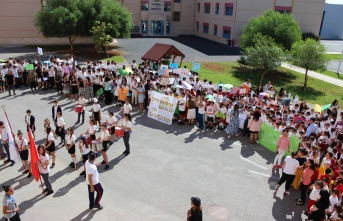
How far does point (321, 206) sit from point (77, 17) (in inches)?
1157

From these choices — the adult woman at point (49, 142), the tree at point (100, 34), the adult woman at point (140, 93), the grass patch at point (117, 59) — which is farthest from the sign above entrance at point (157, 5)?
the adult woman at point (49, 142)

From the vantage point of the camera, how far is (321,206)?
24.9 feet

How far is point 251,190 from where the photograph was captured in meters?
9.70

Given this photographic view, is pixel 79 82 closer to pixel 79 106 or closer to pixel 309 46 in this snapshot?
pixel 79 106

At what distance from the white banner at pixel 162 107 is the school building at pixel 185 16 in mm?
28334

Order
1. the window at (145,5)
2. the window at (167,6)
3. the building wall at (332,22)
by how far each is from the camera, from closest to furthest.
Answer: the window at (145,5), the window at (167,6), the building wall at (332,22)

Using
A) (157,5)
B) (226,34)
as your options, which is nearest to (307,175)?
(226,34)

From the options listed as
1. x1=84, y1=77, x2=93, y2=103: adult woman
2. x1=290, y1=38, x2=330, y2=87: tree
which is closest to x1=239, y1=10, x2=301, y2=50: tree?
x1=290, y1=38, x2=330, y2=87: tree

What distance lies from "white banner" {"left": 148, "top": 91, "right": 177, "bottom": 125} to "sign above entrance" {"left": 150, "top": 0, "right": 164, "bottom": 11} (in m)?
38.7

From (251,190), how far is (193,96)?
667cm

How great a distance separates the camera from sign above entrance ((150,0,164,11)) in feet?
166

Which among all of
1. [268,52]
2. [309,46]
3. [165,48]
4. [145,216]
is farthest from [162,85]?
[309,46]

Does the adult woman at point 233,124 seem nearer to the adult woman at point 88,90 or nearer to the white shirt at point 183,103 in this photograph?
the white shirt at point 183,103

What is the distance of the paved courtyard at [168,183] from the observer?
8.48m
